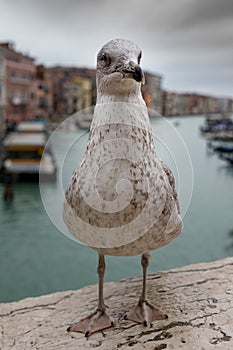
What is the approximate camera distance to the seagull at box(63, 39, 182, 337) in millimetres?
1166

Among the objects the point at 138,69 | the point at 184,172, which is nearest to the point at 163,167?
the point at 184,172

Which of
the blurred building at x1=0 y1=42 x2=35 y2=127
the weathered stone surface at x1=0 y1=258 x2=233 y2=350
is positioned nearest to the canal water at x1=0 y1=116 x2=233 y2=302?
the weathered stone surface at x1=0 y1=258 x2=233 y2=350

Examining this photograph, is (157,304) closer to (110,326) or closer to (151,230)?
(110,326)

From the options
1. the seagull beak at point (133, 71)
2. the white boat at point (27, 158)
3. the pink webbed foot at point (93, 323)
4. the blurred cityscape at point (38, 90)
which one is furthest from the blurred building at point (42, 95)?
the seagull beak at point (133, 71)

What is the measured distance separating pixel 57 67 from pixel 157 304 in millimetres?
29524

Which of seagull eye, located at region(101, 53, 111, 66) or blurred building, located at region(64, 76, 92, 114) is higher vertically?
blurred building, located at region(64, 76, 92, 114)

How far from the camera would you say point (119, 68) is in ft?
3.64

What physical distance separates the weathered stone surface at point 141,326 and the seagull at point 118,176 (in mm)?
355

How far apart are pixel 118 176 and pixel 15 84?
19.0 metres

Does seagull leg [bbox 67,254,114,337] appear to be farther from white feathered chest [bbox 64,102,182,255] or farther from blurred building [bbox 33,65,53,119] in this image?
blurred building [bbox 33,65,53,119]

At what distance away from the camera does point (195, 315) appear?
1.50m

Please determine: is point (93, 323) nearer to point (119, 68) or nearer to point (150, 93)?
point (119, 68)

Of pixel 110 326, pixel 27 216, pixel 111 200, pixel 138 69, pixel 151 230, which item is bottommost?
pixel 27 216

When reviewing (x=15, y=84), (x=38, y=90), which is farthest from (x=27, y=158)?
(x=38, y=90)
